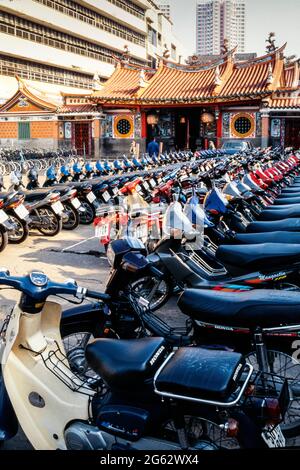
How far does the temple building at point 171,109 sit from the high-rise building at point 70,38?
224 cm

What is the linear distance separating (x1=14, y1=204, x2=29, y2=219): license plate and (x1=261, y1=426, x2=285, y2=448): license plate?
19.4 ft

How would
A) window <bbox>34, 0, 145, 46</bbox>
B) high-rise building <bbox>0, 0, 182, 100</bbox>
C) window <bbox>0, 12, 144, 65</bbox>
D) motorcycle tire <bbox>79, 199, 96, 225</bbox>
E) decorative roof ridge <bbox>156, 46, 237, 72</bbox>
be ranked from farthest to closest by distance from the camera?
window <bbox>34, 0, 145, 46</bbox> < window <bbox>0, 12, 144, 65</bbox> < high-rise building <bbox>0, 0, 182, 100</bbox> < decorative roof ridge <bbox>156, 46, 237, 72</bbox> < motorcycle tire <bbox>79, 199, 96, 225</bbox>

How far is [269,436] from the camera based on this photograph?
86.4 inches

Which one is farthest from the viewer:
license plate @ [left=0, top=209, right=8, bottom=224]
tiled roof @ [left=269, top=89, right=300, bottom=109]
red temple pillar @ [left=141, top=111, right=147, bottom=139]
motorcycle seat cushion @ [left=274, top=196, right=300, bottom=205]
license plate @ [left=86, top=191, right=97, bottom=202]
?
red temple pillar @ [left=141, top=111, right=147, bottom=139]

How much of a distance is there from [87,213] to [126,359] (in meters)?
7.58

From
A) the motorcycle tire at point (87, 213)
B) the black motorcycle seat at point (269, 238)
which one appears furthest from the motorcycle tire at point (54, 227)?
the black motorcycle seat at point (269, 238)

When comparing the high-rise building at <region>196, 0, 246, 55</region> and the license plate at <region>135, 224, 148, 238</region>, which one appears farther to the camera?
the high-rise building at <region>196, 0, 246, 55</region>

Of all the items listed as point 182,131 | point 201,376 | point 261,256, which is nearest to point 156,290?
point 261,256

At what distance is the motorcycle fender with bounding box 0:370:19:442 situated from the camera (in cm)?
256

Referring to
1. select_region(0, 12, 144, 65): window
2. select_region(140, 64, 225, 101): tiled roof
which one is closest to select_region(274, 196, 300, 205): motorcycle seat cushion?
select_region(140, 64, 225, 101): tiled roof

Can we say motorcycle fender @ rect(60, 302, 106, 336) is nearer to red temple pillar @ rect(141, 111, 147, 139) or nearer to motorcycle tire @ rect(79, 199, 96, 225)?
motorcycle tire @ rect(79, 199, 96, 225)

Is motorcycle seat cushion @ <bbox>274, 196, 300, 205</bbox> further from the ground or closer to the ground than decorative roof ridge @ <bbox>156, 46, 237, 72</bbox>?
closer to the ground
